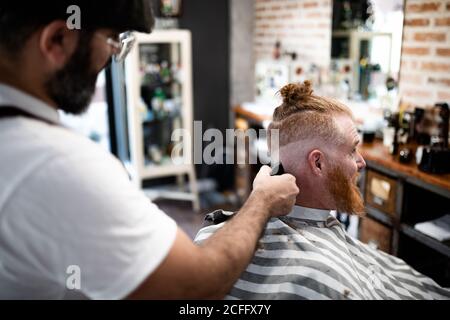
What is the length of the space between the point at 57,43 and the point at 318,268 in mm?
921

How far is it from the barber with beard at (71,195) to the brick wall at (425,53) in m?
2.37

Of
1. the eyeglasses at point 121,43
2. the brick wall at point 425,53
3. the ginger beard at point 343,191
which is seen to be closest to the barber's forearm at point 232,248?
the eyeglasses at point 121,43

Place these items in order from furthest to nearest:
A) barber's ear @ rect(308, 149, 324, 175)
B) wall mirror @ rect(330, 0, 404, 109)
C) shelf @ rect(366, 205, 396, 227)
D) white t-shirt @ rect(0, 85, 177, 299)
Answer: wall mirror @ rect(330, 0, 404, 109), shelf @ rect(366, 205, 396, 227), barber's ear @ rect(308, 149, 324, 175), white t-shirt @ rect(0, 85, 177, 299)

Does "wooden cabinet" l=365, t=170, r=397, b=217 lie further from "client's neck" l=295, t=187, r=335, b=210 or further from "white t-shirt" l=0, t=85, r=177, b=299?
"white t-shirt" l=0, t=85, r=177, b=299

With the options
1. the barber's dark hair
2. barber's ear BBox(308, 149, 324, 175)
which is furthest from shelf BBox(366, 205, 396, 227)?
the barber's dark hair

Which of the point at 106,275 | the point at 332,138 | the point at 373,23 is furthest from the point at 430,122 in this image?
the point at 106,275

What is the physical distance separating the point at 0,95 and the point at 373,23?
3.01 metres

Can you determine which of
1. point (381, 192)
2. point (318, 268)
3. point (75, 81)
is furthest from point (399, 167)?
point (75, 81)

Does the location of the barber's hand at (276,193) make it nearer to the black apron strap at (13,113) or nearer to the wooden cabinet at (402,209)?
the black apron strap at (13,113)

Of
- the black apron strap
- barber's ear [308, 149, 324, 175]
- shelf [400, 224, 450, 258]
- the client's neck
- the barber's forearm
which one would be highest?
the black apron strap

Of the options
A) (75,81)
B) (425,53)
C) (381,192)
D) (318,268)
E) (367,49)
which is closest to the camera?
(75,81)

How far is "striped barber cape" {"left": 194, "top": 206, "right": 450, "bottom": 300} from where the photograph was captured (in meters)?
1.31

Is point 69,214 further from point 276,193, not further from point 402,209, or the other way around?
point 402,209

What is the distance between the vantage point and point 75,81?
0.91 metres
